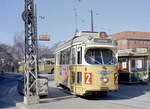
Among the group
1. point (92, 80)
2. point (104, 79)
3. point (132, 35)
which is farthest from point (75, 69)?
point (132, 35)

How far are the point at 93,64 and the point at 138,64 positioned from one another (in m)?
9.65

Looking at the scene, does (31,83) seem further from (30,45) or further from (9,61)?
(9,61)

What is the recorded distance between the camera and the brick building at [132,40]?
6519 centimetres

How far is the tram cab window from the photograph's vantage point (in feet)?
61.0

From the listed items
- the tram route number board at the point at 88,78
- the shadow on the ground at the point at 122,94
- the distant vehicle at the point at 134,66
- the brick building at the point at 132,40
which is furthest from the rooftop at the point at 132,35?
the tram route number board at the point at 88,78

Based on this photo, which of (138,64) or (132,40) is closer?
(138,64)

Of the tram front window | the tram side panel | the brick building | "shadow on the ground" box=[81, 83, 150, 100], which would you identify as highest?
the brick building

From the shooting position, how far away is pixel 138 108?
884 cm

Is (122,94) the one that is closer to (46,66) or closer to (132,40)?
(46,66)

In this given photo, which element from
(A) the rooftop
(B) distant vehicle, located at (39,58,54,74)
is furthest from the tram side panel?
(A) the rooftop

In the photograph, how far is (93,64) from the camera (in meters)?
10.3

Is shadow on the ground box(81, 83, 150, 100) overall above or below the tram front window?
below

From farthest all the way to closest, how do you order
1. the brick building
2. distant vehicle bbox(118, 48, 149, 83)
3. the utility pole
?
the brick building, distant vehicle bbox(118, 48, 149, 83), the utility pole

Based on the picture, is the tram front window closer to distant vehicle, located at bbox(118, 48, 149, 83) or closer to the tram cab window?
distant vehicle, located at bbox(118, 48, 149, 83)
